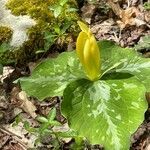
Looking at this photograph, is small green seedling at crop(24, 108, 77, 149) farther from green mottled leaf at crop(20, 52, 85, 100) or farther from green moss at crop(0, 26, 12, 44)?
green moss at crop(0, 26, 12, 44)

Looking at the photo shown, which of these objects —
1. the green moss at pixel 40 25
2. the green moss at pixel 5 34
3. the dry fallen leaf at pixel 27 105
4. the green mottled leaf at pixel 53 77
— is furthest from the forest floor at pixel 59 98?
the green mottled leaf at pixel 53 77

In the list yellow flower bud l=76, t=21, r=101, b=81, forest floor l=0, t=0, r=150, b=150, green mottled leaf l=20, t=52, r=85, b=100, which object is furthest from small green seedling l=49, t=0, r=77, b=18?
yellow flower bud l=76, t=21, r=101, b=81

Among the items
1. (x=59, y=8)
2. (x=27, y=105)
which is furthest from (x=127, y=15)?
(x=27, y=105)

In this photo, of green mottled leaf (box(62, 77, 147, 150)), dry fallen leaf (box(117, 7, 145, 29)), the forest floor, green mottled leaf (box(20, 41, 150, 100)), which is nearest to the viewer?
green mottled leaf (box(62, 77, 147, 150))

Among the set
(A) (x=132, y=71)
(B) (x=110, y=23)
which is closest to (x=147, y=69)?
(A) (x=132, y=71)

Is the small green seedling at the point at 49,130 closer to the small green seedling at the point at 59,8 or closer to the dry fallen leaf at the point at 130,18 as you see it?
the small green seedling at the point at 59,8

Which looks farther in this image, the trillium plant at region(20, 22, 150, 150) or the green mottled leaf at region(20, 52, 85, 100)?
the green mottled leaf at region(20, 52, 85, 100)
